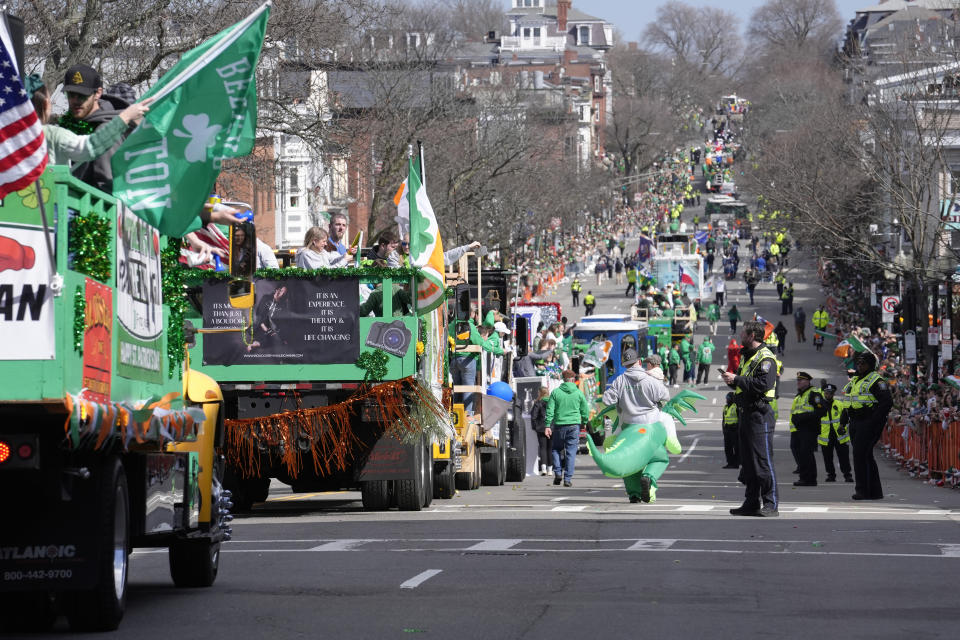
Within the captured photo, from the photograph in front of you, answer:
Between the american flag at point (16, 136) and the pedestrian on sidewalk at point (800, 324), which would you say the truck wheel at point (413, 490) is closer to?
the american flag at point (16, 136)

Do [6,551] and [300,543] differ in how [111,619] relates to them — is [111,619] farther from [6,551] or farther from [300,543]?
[300,543]

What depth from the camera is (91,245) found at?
867 centimetres

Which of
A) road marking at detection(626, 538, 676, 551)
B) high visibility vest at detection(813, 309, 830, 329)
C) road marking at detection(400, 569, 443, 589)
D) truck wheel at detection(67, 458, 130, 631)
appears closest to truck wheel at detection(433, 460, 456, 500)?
road marking at detection(626, 538, 676, 551)

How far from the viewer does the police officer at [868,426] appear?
72.3 feet

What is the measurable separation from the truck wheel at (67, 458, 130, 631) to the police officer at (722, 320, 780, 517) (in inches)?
364

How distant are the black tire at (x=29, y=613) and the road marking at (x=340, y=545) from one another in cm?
483

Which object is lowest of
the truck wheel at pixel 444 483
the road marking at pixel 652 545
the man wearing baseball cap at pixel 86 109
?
the truck wheel at pixel 444 483

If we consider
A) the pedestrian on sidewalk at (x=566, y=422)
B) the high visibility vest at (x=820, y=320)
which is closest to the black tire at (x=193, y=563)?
the pedestrian on sidewalk at (x=566, y=422)

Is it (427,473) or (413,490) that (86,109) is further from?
(427,473)

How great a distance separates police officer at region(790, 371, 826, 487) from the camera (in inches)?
1047

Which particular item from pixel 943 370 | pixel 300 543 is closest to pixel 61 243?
pixel 300 543

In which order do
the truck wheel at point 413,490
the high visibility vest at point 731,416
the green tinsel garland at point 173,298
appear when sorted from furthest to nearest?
the high visibility vest at point 731,416 < the truck wheel at point 413,490 < the green tinsel garland at point 173,298

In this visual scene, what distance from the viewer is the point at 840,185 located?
56969 mm

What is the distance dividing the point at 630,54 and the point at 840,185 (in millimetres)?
138425
